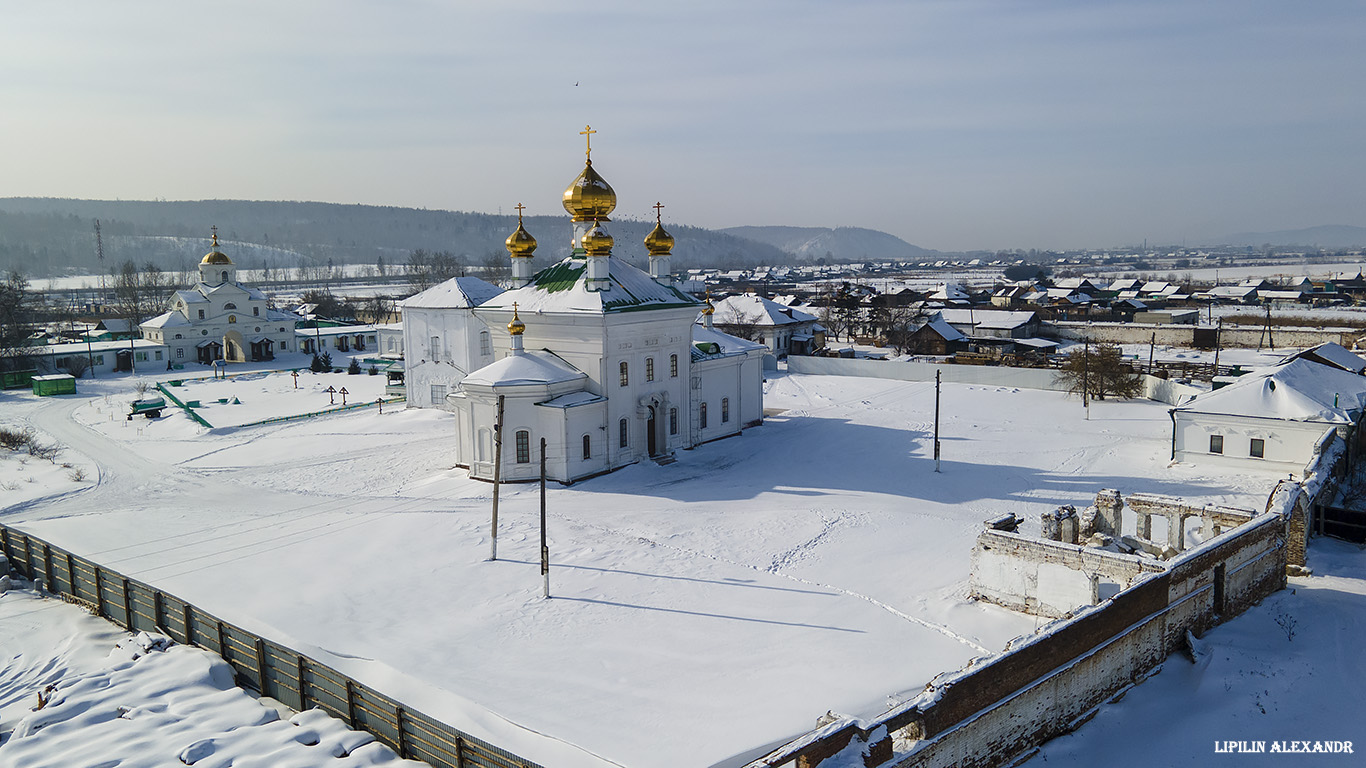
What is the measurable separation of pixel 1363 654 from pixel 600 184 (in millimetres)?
20018

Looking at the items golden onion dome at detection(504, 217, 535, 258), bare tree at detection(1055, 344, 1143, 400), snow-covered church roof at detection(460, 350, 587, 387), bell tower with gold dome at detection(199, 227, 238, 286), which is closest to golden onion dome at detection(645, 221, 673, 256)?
golden onion dome at detection(504, 217, 535, 258)

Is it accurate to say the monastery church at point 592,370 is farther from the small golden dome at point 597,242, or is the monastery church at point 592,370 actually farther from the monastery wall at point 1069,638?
the monastery wall at point 1069,638

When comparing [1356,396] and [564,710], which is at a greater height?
[1356,396]

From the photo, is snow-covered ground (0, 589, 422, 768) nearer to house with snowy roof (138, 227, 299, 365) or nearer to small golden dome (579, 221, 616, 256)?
small golden dome (579, 221, 616, 256)

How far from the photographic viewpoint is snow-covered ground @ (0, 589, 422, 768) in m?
10.5

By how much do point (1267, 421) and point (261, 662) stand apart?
23987mm

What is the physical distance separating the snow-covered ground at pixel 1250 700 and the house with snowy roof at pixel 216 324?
49.2 metres

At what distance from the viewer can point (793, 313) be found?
54.4 metres

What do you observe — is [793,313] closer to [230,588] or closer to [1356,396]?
[1356,396]

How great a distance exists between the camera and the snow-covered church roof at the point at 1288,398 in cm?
2300

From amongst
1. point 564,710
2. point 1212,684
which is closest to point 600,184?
point 564,710

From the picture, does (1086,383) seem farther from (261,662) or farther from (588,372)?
(261,662)

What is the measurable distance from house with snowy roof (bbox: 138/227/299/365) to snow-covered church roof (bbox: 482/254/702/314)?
3066cm

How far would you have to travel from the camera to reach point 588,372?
78.1 feet
